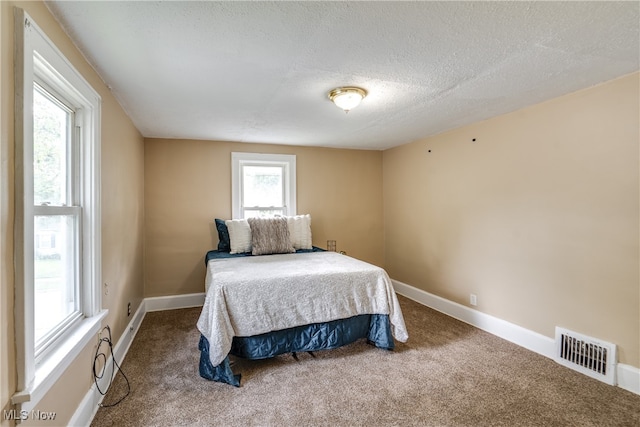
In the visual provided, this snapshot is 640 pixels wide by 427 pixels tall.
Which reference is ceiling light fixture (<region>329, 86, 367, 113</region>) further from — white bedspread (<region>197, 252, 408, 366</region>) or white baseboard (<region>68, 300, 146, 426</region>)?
white baseboard (<region>68, 300, 146, 426</region>)

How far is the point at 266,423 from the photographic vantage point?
1725mm

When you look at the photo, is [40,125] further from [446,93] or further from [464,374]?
[464,374]

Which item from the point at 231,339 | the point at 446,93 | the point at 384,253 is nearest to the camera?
the point at 231,339

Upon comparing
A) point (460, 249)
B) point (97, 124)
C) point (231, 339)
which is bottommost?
point (231, 339)

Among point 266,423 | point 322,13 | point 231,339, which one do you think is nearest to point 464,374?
point 266,423

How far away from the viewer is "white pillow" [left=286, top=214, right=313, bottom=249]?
150 inches

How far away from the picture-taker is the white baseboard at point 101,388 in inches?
63.4

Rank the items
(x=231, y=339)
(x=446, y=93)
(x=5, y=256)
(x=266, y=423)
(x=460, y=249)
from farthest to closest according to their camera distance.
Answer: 1. (x=460, y=249)
2. (x=446, y=93)
3. (x=231, y=339)
4. (x=266, y=423)
5. (x=5, y=256)

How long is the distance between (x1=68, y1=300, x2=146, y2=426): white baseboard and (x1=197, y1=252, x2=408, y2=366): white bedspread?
2.10 ft

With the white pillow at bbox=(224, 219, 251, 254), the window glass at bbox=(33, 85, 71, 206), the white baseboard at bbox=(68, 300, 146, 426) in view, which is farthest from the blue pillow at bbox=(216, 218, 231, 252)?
the window glass at bbox=(33, 85, 71, 206)

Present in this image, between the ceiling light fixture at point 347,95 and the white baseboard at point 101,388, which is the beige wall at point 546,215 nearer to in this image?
the ceiling light fixture at point 347,95

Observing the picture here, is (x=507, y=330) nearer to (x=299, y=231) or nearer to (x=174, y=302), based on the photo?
(x=299, y=231)

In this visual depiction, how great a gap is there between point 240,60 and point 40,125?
3.42 ft

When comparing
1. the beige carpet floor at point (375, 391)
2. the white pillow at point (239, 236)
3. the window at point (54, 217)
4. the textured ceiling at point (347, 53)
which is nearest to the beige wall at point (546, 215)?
the textured ceiling at point (347, 53)
